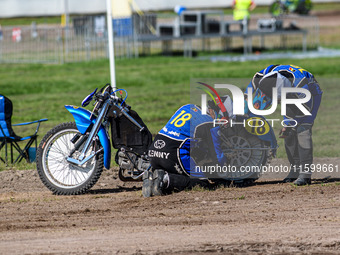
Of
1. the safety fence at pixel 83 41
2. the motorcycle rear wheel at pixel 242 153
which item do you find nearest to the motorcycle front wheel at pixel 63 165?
the motorcycle rear wheel at pixel 242 153

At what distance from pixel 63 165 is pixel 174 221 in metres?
1.96

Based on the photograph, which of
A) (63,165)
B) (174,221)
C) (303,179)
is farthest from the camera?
(303,179)

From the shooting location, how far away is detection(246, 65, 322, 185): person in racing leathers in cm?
792

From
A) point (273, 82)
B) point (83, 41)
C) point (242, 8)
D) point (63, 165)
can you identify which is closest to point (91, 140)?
point (63, 165)

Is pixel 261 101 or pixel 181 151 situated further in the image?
pixel 261 101

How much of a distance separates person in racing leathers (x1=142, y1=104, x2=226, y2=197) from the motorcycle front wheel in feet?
2.37

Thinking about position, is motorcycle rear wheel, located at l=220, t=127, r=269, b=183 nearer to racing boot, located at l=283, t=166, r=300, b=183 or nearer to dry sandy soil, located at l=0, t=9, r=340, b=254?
dry sandy soil, located at l=0, t=9, r=340, b=254

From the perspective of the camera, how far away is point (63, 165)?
312 inches

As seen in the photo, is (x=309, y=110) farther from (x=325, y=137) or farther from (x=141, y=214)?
(x=325, y=137)

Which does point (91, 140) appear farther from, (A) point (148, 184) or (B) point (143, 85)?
(B) point (143, 85)

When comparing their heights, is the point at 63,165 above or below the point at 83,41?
below

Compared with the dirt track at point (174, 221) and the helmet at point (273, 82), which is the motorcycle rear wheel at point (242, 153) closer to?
the dirt track at point (174, 221)

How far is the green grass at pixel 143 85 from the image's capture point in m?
14.2

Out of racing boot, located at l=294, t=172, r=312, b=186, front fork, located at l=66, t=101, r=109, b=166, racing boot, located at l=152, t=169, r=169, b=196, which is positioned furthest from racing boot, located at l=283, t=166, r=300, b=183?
front fork, located at l=66, t=101, r=109, b=166
